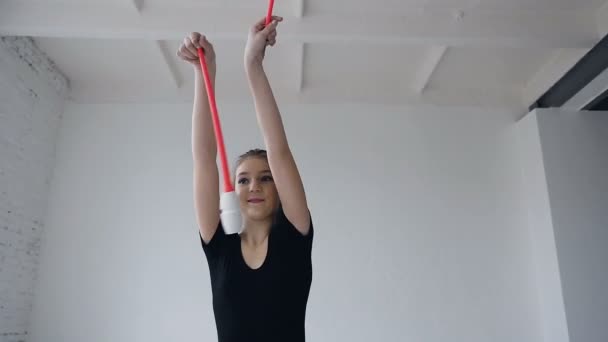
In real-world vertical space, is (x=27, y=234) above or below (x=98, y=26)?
below

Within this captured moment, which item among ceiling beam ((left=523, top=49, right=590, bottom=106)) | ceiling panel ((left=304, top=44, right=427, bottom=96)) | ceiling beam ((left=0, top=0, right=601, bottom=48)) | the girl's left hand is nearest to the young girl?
the girl's left hand

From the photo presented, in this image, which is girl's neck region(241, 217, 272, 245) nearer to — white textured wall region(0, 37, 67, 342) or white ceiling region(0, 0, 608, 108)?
white ceiling region(0, 0, 608, 108)

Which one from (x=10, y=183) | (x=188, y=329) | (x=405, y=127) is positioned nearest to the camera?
(x=10, y=183)

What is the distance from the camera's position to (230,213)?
2.83 feet

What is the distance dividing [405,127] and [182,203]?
222cm

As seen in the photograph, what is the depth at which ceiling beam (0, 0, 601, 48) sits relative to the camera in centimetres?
340

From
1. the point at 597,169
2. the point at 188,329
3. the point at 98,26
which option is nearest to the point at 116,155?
the point at 98,26

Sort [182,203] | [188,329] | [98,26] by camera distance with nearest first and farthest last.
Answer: [98,26] < [188,329] < [182,203]

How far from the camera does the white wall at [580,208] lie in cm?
385

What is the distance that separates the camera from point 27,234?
12.8 ft

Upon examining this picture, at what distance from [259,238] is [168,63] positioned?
3564mm

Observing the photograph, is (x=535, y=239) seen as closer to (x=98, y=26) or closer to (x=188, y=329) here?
(x=188, y=329)

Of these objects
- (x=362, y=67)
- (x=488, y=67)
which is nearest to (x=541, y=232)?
(x=488, y=67)

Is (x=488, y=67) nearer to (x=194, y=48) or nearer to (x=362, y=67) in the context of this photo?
(x=362, y=67)
